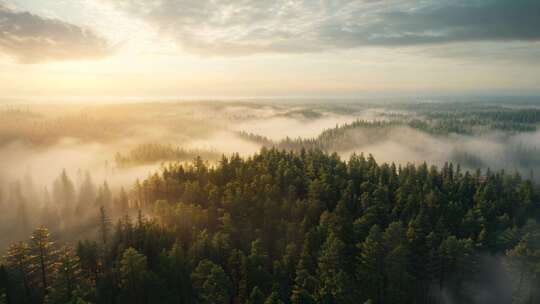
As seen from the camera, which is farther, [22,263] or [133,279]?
[133,279]

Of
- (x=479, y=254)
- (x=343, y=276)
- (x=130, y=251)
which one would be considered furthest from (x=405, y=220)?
(x=130, y=251)

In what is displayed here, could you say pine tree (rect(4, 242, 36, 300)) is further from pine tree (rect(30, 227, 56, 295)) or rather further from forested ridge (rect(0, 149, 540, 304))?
pine tree (rect(30, 227, 56, 295))

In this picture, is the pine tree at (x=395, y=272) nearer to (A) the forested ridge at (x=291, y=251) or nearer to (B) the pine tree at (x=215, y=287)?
(A) the forested ridge at (x=291, y=251)

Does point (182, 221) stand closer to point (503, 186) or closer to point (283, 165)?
point (283, 165)

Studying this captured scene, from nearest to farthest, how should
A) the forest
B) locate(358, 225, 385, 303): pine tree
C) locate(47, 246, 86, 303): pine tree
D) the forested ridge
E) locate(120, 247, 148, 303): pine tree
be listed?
locate(47, 246, 86, 303): pine tree < the forested ridge < the forest < locate(120, 247, 148, 303): pine tree < locate(358, 225, 385, 303): pine tree

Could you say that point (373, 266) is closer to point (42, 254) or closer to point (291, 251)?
point (291, 251)

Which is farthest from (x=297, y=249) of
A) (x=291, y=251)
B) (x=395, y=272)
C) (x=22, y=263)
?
(x=22, y=263)

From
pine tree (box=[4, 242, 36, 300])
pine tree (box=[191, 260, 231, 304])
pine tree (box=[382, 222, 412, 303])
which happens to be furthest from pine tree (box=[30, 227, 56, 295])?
pine tree (box=[382, 222, 412, 303])

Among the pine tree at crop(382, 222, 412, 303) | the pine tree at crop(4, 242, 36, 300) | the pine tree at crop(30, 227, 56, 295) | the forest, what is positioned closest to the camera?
the pine tree at crop(4, 242, 36, 300)
